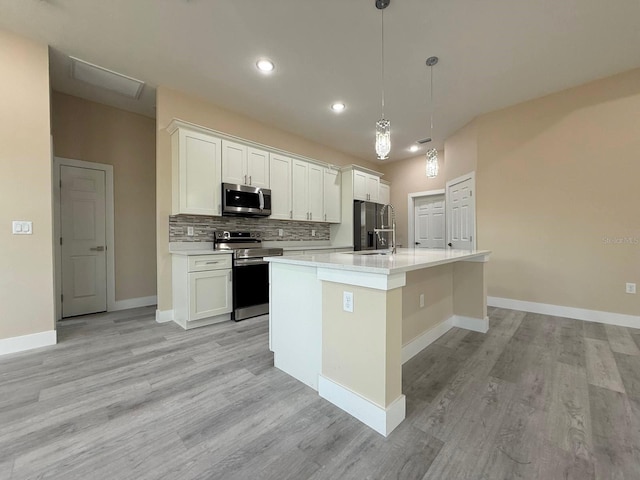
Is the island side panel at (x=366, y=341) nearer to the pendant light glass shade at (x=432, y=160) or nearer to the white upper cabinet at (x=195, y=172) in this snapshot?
the pendant light glass shade at (x=432, y=160)

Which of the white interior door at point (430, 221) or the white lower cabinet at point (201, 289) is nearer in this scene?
the white lower cabinet at point (201, 289)

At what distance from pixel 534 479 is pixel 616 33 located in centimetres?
369

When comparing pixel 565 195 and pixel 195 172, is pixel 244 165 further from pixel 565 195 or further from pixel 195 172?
pixel 565 195

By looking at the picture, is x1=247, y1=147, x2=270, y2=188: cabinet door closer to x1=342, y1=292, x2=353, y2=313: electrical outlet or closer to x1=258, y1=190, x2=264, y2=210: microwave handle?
x1=258, y1=190, x2=264, y2=210: microwave handle

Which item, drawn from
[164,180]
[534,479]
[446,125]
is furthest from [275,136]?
[534,479]

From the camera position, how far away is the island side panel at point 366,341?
143 cm

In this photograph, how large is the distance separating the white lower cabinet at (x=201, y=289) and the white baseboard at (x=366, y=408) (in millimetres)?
1941

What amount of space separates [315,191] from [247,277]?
6.81 feet

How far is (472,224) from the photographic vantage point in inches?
168

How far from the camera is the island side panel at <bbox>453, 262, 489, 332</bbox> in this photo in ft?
9.43

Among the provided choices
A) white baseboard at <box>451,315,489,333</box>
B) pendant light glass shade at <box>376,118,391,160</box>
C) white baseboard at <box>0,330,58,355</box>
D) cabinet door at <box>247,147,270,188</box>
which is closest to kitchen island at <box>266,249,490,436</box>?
white baseboard at <box>451,315,489,333</box>

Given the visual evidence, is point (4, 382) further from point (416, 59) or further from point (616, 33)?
point (616, 33)

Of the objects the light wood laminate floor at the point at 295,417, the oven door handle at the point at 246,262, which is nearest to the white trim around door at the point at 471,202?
the light wood laminate floor at the point at 295,417

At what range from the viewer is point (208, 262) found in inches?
123
